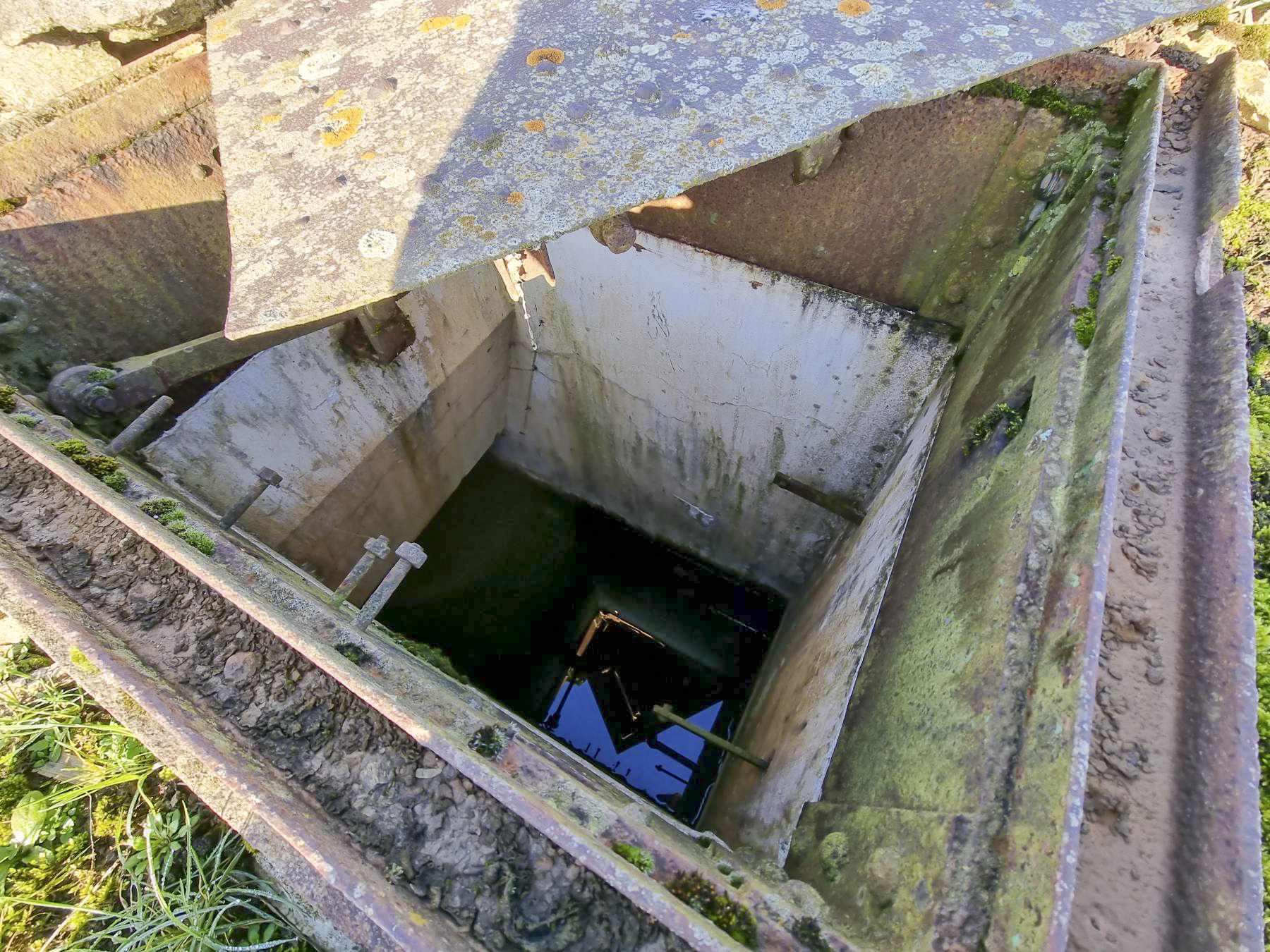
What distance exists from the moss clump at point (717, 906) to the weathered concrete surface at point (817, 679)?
738 millimetres

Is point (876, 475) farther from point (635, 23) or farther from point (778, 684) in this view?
point (635, 23)

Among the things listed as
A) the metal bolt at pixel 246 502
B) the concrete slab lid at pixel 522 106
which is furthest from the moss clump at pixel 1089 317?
the metal bolt at pixel 246 502

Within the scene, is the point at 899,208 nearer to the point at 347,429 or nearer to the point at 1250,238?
the point at 1250,238

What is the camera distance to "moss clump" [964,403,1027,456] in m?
1.83

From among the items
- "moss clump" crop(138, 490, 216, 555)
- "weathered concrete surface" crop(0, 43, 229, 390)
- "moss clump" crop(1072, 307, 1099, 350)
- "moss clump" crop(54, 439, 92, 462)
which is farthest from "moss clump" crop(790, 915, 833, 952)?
"weathered concrete surface" crop(0, 43, 229, 390)

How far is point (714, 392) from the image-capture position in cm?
378

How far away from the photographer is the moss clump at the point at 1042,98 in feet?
7.14

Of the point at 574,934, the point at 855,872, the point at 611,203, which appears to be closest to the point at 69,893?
the point at 574,934

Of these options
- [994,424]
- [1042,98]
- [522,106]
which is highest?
[1042,98]

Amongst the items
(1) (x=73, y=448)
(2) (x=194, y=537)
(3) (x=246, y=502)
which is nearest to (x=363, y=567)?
(2) (x=194, y=537)

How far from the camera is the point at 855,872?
5.00ft

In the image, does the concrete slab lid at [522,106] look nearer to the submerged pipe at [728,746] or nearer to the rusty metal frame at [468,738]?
the rusty metal frame at [468,738]

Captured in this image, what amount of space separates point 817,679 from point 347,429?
9.36 feet

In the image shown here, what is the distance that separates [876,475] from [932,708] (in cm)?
217
